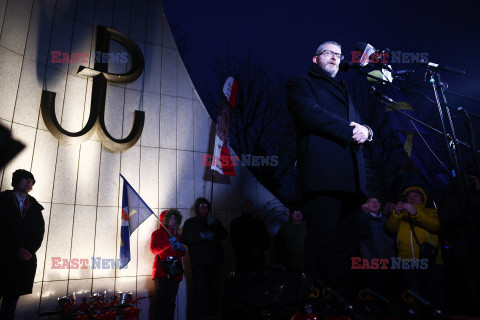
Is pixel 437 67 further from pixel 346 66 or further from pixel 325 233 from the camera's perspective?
pixel 325 233

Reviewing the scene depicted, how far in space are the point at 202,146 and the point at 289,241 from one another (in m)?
2.53

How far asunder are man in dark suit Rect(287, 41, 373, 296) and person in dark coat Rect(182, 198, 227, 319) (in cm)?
369

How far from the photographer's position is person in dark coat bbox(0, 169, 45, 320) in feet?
12.5

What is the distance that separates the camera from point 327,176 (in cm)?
175

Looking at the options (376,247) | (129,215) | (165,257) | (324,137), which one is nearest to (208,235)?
(165,257)

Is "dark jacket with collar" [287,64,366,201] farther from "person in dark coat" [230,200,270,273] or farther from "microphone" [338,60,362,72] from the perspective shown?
"person in dark coat" [230,200,270,273]

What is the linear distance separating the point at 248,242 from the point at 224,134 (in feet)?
6.74

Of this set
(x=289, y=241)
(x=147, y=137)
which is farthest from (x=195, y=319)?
(x=147, y=137)

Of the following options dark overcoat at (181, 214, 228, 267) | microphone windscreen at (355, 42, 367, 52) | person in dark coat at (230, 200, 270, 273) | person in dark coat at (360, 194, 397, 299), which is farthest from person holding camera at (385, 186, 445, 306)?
dark overcoat at (181, 214, 228, 267)

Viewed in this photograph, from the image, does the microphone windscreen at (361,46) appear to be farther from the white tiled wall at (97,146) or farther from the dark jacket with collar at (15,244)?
the dark jacket with collar at (15,244)

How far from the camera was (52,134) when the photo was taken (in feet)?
16.2

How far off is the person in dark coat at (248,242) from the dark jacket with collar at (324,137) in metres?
4.17

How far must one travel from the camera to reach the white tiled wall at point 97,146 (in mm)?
4652

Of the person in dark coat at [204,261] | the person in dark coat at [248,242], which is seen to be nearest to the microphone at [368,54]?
the person in dark coat at [204,261]
